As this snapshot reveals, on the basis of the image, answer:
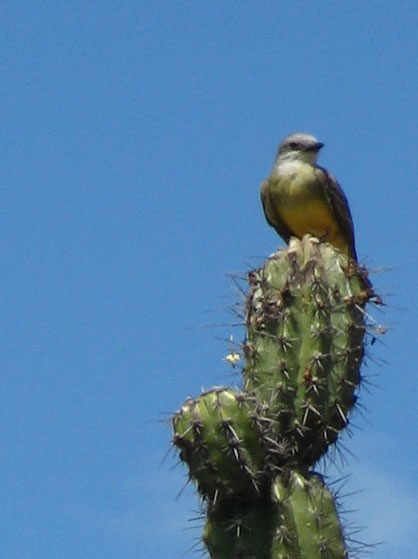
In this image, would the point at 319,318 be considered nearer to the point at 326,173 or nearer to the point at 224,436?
the point at 224,436

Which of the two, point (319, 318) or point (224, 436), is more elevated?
point (319, 318)

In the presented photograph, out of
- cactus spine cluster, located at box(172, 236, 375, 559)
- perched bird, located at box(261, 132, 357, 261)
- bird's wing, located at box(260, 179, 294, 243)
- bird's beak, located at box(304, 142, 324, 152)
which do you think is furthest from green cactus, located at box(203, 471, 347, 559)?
bird's beak, located at box(304, 142, 324, 152)

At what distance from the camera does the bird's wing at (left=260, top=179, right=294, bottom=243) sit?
9336 mm

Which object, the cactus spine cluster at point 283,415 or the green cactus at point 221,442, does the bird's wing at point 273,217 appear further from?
the green cactus at point 221,442

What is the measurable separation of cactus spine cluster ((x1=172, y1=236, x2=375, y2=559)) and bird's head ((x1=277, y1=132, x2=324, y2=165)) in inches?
121

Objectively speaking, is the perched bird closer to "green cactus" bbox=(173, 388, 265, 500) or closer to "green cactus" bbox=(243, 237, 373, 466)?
"green cactus" bbox=(243, 237, 373, 466)

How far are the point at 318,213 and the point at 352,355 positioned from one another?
2.70m

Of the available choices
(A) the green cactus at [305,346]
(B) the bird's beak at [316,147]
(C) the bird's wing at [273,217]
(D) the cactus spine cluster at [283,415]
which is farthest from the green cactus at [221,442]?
(B) the bird's beak at [316,147]

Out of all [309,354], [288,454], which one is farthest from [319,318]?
[288,454]

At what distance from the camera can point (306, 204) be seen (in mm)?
9133

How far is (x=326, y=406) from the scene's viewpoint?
6355 mm

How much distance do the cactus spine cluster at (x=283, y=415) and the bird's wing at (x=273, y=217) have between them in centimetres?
252

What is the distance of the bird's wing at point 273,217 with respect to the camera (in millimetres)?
9336

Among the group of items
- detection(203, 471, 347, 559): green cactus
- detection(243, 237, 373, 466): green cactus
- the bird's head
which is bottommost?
detection(203, 471, 347, 559): green cactus
